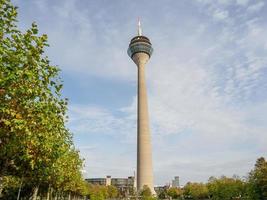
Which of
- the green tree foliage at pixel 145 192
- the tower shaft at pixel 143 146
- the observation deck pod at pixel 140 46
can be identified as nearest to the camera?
the green tree foliage at pixel 145 192

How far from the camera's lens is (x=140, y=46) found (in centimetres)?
17925

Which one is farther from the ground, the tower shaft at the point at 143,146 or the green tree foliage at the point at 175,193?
the tower shaft at the point at 143,146

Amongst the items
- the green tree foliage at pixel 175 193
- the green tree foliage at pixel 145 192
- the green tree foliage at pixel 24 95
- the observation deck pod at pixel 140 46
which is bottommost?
the green tree foliage at pixel 24 95

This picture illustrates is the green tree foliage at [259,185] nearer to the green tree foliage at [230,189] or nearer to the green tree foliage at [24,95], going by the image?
the green tree foliage at [230,189]

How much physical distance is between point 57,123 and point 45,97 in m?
3.59

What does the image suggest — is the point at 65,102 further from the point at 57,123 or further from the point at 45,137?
the point at 45,137

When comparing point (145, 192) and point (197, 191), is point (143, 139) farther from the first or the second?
point (197, 191)

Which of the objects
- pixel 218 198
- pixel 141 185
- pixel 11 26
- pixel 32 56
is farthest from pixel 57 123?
pixel 141 185

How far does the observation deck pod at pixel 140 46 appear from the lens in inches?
7062

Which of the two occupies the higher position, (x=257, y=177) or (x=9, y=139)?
(x=257, y=177)

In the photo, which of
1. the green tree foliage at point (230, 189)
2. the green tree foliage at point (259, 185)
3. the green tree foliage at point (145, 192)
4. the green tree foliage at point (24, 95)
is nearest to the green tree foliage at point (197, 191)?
the green tree foliage at point (145, 192)

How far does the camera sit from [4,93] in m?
15.1

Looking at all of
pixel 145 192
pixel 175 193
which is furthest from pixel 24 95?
pixel 175 193

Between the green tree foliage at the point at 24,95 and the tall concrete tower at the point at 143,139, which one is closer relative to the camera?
the green tree foliage at the point at 24,95
